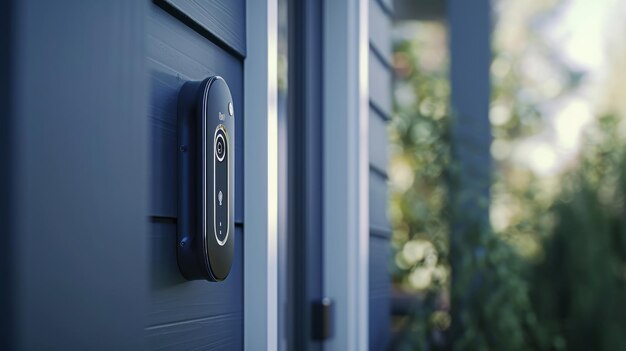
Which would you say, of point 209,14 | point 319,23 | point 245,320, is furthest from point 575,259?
point 209,14

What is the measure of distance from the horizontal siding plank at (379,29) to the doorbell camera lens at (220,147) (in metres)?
1.47

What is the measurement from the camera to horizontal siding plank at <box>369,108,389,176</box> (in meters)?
2.29

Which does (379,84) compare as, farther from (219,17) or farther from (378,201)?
(219,17)

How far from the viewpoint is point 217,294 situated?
93 cm

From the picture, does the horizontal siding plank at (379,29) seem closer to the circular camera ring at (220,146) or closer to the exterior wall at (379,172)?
the exterior wall at (379,172)

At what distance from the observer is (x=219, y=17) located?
94 cm

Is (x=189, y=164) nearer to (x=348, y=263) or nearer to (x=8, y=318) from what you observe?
(x=8, y=318)

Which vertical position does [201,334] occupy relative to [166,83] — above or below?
below

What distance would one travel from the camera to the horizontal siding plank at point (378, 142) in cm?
229

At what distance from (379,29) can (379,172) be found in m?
0.45

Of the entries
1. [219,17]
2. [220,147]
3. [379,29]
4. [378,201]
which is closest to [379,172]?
[378,201]

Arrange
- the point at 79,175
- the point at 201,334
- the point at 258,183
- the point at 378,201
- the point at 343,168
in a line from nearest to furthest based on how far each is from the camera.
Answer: the point at 79,175 < the point at 201,334 < the point at 258,183 < the point at 343,168 < the point at 378,201

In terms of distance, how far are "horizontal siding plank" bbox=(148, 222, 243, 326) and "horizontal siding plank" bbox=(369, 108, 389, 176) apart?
4.47 ft

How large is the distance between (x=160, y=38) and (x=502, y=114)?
164 inches
